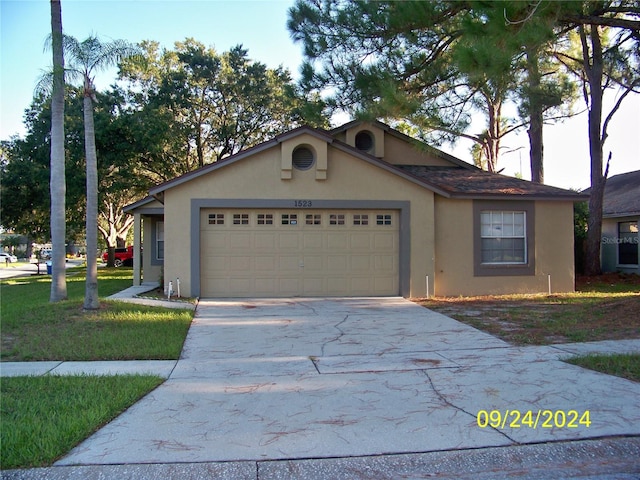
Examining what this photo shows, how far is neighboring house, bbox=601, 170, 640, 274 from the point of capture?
20.4 meters

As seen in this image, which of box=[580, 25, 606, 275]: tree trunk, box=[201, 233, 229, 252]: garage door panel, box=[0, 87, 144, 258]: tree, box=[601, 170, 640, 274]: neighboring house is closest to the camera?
box=[201, 233, 229, 252]: garage door panel

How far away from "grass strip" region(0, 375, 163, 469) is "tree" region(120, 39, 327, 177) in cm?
2148

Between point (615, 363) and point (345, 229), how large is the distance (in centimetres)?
815

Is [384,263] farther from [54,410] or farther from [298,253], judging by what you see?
[54,410]

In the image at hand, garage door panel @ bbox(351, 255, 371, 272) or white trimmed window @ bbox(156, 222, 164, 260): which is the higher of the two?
white trimmed window @ bbox(156, 222, 164, 260)

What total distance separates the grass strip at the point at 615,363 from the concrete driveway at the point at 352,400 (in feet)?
0.73

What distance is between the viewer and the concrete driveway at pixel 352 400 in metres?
4.44

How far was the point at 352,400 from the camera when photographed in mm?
5566

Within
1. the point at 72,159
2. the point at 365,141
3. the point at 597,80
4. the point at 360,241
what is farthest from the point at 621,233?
the point at 72,159

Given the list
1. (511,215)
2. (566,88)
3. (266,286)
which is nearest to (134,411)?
(266,286)

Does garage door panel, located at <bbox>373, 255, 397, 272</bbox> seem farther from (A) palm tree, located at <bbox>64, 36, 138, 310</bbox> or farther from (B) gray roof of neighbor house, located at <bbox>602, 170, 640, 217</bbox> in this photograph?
(B) gray roof of neighbor house, located at <bbox>602, 170, 640, 217</bbox>

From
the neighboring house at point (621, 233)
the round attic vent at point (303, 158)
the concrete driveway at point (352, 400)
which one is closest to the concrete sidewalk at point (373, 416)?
the concrete driveway at point (352, 400)

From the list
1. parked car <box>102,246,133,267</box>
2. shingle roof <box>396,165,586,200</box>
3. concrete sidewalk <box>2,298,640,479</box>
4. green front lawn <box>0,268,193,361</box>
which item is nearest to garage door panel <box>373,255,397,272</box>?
shingle roof <box>396,165,586,200</box>
